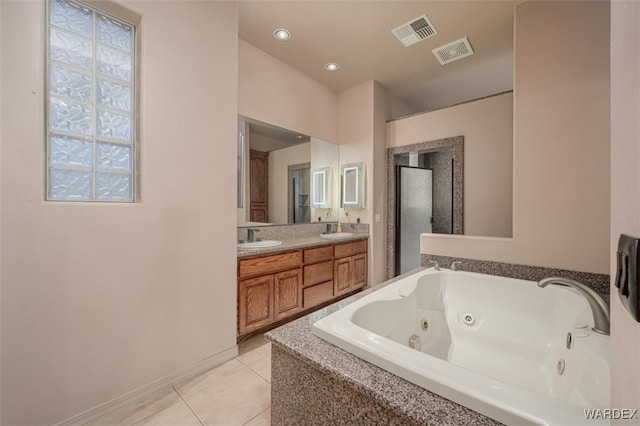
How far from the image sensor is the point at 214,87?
6.29ft

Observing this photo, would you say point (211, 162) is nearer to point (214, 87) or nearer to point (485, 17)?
point (214, 87)

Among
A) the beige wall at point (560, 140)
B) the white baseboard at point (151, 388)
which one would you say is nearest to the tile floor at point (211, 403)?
the white baseboard at point (151, 388)

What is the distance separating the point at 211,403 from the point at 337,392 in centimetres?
108

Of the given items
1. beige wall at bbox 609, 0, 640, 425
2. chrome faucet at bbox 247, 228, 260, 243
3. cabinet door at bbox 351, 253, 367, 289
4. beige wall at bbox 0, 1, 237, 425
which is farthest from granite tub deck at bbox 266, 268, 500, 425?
cabinet door at bbox 351, 253, 367, 289

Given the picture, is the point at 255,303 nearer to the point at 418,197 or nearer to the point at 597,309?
the point at 597,309

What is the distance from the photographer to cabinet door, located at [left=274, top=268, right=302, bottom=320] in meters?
2.36

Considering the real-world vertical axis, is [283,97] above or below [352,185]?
above

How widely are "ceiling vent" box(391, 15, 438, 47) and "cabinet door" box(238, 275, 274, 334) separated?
2.62 metres

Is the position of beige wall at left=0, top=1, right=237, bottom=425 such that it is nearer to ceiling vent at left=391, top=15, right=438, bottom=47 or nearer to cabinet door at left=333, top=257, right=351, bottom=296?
cabinet door at left=333, top=257, right=351, bottom=296

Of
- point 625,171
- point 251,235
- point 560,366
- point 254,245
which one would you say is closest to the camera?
point 625,171

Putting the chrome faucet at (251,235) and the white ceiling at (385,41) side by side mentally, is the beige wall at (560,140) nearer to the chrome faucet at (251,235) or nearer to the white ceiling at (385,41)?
the white ceiling at (385,41)

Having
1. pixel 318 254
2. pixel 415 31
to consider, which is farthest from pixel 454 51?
pixel 318 254

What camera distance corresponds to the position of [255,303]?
219cm

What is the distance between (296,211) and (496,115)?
2487mm
